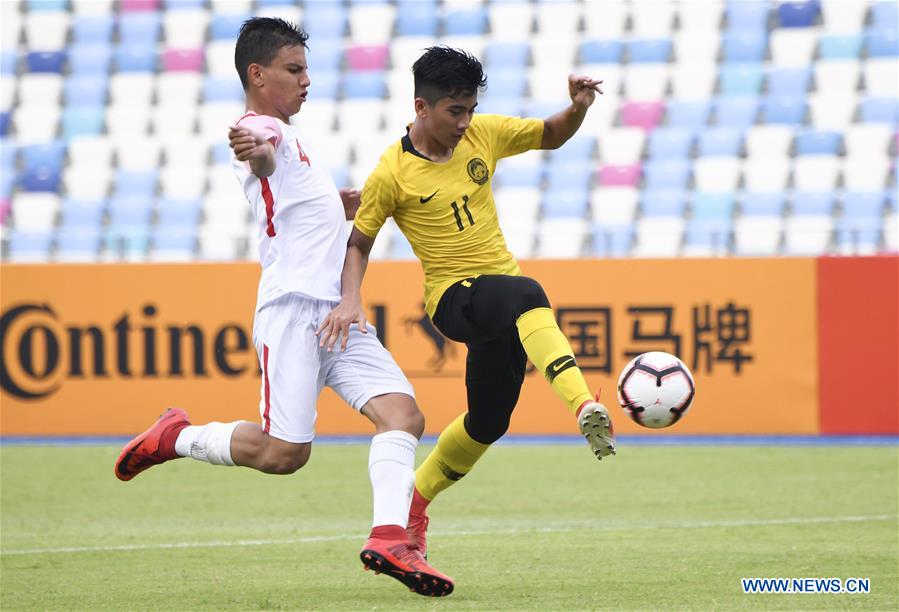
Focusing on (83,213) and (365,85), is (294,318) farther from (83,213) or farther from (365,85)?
(365,85)

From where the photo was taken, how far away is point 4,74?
18500 millimetres

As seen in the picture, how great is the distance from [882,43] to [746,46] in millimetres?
1553

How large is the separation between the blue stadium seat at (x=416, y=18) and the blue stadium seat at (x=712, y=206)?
4.32 m

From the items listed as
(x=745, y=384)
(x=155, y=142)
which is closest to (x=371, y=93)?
(x=155, y=142)

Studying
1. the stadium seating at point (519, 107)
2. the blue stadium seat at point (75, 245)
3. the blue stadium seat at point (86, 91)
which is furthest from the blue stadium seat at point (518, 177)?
the blue stadium seat at point (86, 91)

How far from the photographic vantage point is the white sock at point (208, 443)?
5.61 metres

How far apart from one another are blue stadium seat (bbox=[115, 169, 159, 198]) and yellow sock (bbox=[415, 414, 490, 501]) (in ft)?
36.3

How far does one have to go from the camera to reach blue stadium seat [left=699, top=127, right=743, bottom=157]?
53.6 ft

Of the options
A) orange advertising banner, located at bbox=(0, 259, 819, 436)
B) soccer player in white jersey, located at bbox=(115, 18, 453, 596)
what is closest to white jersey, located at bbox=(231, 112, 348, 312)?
soccer player in white jersey, located at bbox=(115, 18, 453, 596)

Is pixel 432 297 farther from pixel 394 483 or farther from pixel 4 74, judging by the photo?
pixel 4 74

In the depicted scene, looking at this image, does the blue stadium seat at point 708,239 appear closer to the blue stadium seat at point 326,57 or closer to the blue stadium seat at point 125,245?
the blue stadium seat at point 125,245

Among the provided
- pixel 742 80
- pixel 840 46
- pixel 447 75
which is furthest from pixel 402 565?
pixel 840 46

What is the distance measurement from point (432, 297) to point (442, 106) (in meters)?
0.83

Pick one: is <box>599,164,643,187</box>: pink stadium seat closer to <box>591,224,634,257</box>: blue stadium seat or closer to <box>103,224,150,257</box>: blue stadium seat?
<box>591,224,634,257</box>: blue stadium seat
